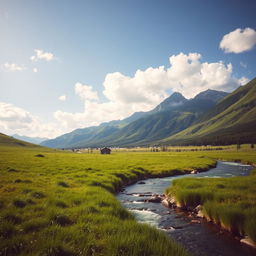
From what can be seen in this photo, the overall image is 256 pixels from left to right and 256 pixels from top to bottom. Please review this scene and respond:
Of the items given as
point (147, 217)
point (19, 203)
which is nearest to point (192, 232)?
point (147, 217)

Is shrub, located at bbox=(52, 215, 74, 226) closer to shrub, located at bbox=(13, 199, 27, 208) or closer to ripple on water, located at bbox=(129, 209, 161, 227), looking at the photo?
shrub, located at bbox=(13, 199, 27, 208)

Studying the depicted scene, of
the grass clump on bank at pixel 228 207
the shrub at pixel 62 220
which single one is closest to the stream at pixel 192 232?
the grass clump on bank at pixel 228 207

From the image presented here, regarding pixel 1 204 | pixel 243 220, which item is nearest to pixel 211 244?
pixel 243 220

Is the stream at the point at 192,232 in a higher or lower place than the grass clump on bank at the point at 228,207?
lower

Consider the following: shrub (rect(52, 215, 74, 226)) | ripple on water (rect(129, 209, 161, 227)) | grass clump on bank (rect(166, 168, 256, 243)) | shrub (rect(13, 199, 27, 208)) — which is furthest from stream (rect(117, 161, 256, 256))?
shrub (rect(13, 199, 27, 208))

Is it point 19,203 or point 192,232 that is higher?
point 19,203

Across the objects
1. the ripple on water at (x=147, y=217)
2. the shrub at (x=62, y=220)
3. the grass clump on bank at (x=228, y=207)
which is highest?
the shrub at (x=62, y=220)

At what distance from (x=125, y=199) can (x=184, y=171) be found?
29604 mm

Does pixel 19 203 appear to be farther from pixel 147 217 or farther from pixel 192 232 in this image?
pixel 192 232

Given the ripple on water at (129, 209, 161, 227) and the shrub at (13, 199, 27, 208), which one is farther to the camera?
the ripple on water at (129, 209, 161, 227)

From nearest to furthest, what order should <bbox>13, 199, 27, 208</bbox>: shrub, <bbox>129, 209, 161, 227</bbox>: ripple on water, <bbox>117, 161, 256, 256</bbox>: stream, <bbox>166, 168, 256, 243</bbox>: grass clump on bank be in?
<bbox>117, 161, 256, 256</bbox>: stream < <bbox>13, 199, 27, 208</bbox>: shrub < <bbox>166, 168, 256, 243</bbox>: grass clump on bank < <bbox>129, 209, 161, 227</bbox>: ripple on water

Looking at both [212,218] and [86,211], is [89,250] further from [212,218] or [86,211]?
[212,218]

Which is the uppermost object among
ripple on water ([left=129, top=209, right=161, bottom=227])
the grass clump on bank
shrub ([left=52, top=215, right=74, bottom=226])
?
shrub ([left=52, top=215, right=74, bottom=226])

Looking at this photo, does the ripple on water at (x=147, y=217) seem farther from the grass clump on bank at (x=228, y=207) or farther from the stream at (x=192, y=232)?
the grass clump on bank at (x=228, y=207)
